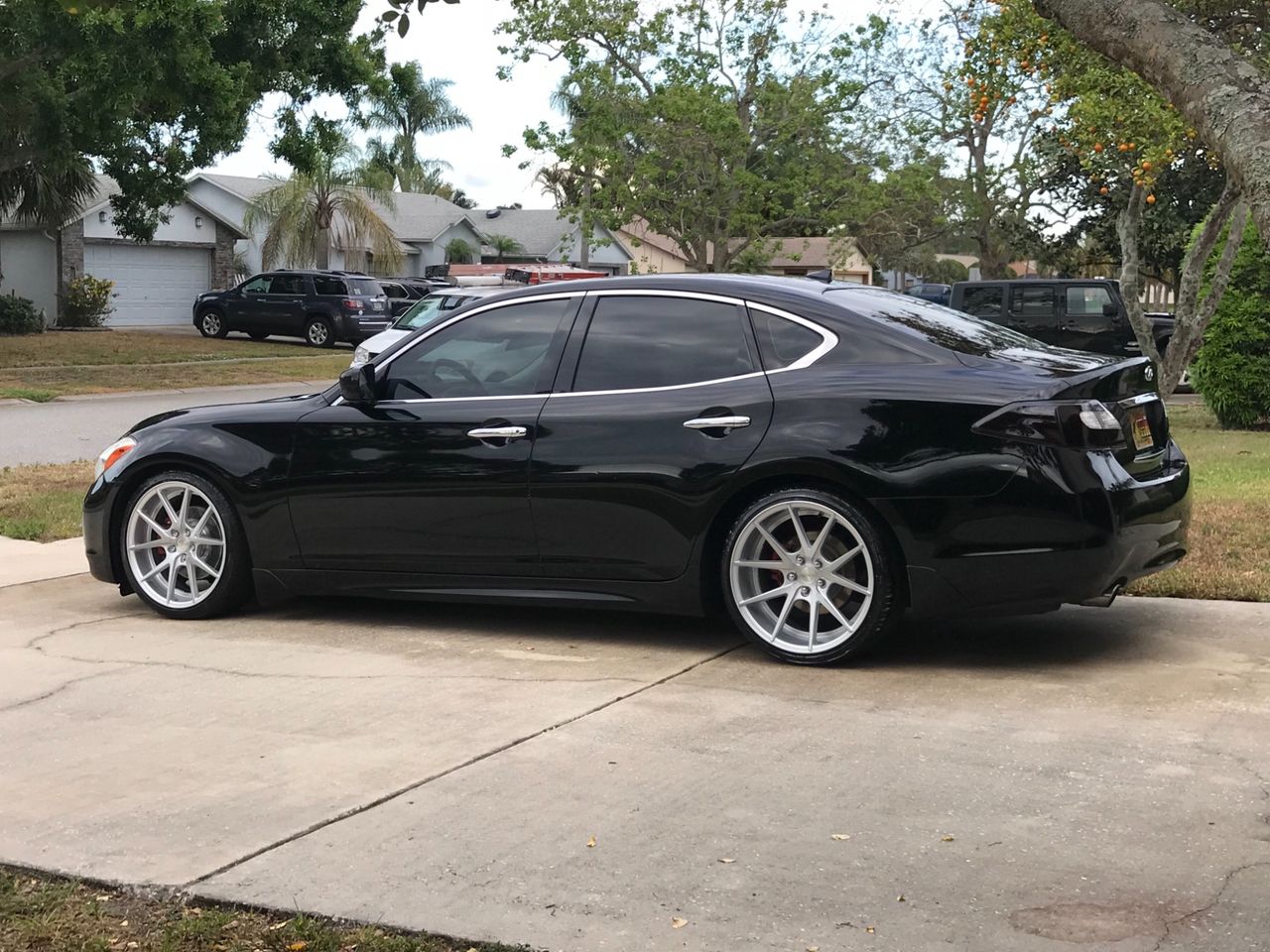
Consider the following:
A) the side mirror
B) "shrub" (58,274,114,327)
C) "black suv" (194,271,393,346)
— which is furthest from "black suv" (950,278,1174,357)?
"shrub" (58,274,114,327)

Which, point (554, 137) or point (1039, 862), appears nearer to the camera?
point (1039, 862)

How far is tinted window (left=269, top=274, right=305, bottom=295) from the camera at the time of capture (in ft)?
121

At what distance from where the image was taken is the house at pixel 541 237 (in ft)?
221

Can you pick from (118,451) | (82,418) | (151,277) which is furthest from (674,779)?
(151,277)

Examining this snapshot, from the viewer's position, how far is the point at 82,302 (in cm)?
4144

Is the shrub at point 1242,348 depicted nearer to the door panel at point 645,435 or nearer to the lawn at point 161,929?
the door panel at point 645,435

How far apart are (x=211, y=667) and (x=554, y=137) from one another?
111 ft

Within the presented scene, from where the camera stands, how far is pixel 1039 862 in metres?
3.94

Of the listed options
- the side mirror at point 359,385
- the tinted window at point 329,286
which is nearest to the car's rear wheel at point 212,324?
the tinted window at point 329,286

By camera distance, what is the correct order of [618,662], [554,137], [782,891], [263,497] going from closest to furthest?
[782,891] → [618,662] → [263,497] → [554,137]

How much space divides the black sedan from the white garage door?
38863mm

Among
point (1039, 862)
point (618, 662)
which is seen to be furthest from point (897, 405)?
point (1039, 862)

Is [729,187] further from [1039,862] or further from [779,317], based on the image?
[1039,862]

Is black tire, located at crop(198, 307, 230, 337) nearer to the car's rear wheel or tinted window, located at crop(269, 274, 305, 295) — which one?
the car's rear wheel
